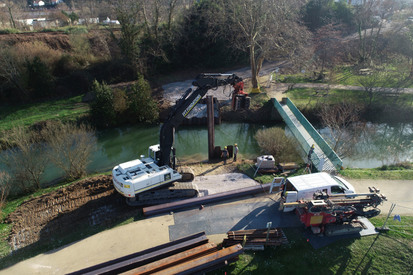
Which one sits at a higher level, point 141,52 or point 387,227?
point 141,52

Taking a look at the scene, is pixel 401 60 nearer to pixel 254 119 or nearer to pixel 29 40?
pixel 254 119

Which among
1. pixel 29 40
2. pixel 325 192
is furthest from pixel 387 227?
pixel 29 40

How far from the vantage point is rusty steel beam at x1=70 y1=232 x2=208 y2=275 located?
9.34 meters

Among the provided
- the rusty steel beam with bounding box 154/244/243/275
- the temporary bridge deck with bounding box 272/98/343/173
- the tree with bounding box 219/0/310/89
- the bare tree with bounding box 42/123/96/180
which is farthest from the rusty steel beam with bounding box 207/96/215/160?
the tree with bounding box 219/0/310/89

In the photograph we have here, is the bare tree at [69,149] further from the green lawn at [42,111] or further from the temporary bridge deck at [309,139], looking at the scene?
the temporary bridge deck at [309,139]

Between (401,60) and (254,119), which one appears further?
(401,60)

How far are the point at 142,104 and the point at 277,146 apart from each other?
13240 millimetres

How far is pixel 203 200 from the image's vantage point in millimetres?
13469

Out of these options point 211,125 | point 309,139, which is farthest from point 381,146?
point 211,125

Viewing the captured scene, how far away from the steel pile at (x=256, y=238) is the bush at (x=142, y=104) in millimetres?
17024

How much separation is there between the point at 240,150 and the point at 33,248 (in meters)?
15.3

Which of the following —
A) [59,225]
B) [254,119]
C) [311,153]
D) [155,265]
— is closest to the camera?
[155,265]

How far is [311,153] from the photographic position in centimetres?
1644

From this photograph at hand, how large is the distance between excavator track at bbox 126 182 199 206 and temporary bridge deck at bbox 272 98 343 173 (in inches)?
306
